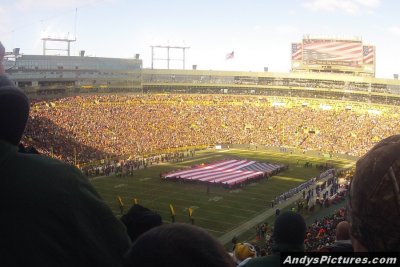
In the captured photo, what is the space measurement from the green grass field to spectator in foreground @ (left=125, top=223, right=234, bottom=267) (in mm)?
19423

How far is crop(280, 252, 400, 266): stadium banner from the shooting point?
4.99ft

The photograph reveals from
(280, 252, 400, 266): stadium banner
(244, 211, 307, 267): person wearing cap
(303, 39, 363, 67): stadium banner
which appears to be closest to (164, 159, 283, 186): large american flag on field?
(244, 211, 307, 267): person wearing cap

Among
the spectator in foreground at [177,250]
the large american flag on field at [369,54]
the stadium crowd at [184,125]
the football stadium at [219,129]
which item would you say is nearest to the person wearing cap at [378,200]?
the spectator in foreground at [177,250]

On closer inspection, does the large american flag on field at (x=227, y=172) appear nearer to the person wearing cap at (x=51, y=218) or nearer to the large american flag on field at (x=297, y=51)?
the person wearing cap at (x=51, y=218)

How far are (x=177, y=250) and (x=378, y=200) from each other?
2.15ft

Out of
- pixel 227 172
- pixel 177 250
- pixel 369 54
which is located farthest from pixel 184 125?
pixel 177 250

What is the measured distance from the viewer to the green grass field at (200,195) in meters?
24.4

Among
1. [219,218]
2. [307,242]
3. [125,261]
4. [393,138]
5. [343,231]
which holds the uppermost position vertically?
[393,138]

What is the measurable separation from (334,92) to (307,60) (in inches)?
Answer: 257

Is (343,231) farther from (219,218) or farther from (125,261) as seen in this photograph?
(219,218)

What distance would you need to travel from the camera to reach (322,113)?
6181cm

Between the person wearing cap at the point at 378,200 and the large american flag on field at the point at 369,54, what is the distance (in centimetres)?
6558

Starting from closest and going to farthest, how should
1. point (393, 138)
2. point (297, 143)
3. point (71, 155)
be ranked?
point (393, 138) → point (71, 155) → point (297, 143)


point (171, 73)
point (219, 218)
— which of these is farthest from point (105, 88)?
point (219, 218)
